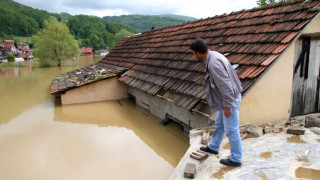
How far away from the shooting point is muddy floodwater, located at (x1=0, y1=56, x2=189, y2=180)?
15.7 feet

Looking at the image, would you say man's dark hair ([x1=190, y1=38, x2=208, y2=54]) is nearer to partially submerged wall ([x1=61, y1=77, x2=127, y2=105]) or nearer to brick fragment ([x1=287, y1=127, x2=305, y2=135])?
brick fragment ([x1=287, y1=127, x2=305, y2=135])

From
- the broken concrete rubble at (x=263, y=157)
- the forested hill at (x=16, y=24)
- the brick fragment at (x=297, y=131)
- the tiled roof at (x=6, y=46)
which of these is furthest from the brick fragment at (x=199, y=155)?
the forested hill at (x=16, y=24)

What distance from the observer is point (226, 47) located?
238 inches

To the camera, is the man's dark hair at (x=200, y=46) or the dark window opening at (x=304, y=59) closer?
the man's dark hair at (x=200, y=46)

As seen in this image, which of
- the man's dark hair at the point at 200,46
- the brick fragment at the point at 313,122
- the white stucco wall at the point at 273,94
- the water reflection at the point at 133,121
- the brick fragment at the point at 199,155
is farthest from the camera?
the water reflection at the point at 133,121

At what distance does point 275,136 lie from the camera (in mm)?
4102

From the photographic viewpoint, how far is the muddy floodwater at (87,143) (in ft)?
15.7

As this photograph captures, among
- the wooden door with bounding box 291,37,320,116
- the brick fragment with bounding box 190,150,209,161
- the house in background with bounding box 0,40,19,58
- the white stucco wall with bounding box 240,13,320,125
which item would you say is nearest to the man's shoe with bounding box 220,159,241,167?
the brick fragment with bounding box 190,150,209,161

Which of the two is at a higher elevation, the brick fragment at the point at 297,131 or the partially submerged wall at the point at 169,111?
the brick fragment at the point at 297,131

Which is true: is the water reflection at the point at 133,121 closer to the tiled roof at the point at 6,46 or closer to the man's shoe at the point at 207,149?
the man's shoe at the point at 207,149

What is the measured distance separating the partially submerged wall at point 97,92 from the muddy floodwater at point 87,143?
0.41m

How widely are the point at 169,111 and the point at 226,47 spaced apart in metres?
2.58

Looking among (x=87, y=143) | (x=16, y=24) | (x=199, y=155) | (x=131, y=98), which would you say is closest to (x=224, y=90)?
(x=199, y=155)

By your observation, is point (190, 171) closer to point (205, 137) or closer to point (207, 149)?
point (207, 149)
